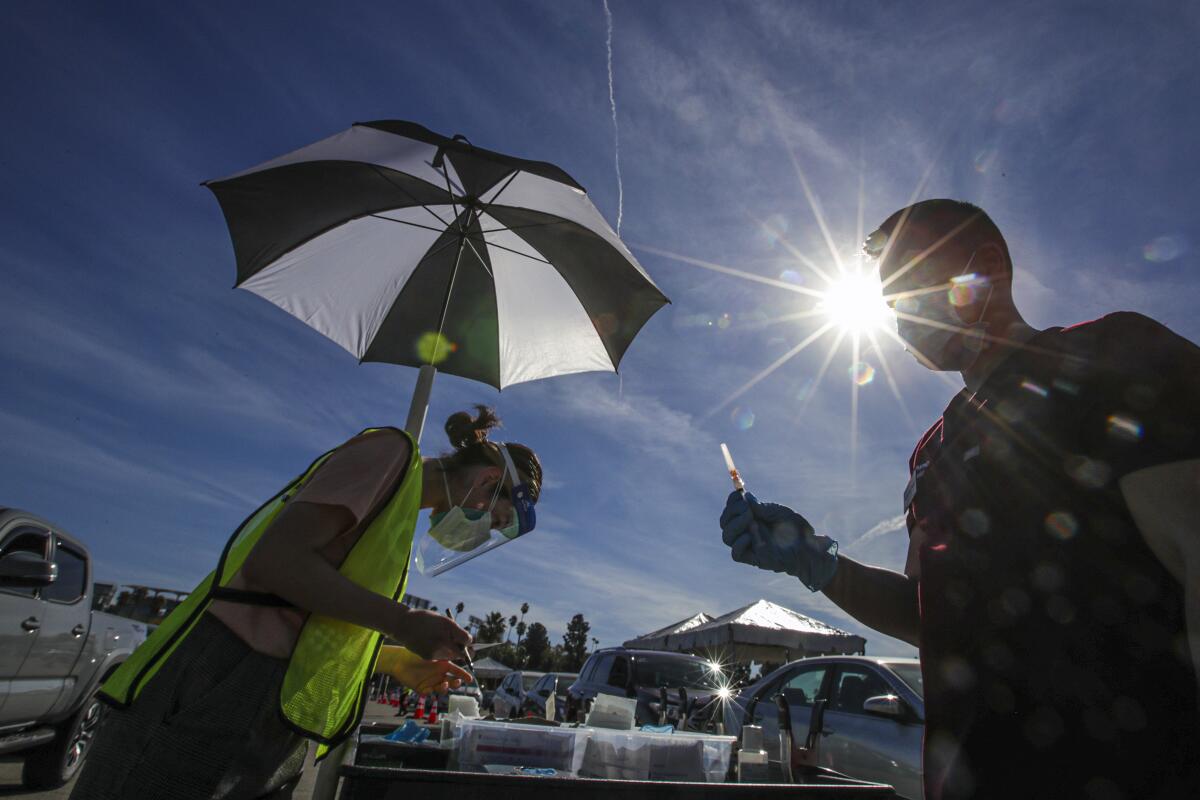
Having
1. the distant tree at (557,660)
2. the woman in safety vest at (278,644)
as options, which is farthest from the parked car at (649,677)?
the distant tree at (557,660)

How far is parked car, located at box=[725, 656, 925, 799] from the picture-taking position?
15.2 feet

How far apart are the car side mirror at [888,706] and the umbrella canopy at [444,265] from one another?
3358 millimetres

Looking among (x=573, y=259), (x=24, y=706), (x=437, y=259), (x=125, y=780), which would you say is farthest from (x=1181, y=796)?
(x=24, y=706)

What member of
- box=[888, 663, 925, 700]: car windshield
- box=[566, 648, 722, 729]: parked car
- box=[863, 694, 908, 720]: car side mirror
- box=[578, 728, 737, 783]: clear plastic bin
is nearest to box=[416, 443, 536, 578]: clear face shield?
box=[578, 728, 737, 783]: clear plastic bin

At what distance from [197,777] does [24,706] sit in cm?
469

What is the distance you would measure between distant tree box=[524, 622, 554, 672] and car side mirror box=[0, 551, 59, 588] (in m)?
56.9

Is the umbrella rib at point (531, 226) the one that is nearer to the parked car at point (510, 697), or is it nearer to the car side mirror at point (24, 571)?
the car side mirror at point (24, 571)

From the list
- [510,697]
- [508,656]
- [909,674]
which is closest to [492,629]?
[508,656]

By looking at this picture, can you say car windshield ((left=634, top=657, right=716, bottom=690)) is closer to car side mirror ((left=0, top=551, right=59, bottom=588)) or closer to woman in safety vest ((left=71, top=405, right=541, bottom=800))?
car side mirror ((left=0, top=551, right=59, bottom=588))

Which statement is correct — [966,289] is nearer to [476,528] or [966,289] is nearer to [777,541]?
[777,541]

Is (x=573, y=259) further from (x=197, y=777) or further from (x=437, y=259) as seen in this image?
(x=197, y=777)

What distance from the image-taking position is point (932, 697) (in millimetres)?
1115

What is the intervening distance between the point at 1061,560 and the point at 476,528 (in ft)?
5.57

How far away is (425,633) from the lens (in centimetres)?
138
